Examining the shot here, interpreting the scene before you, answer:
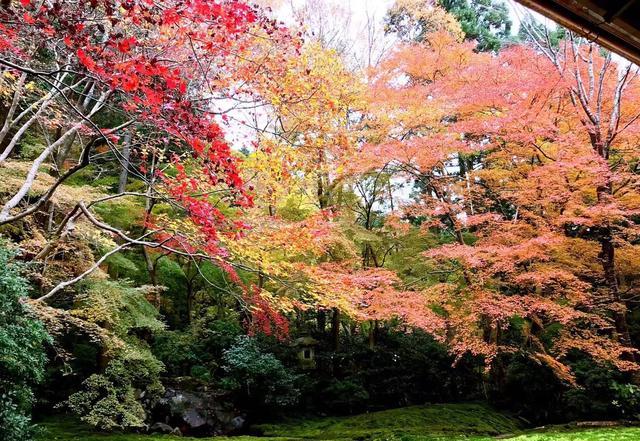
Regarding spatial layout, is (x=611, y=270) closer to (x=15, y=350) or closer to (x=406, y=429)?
(x=406, y=429)

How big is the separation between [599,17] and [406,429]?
854 centimetres

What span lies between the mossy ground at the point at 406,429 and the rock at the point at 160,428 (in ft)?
2.51

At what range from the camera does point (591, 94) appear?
915 cm

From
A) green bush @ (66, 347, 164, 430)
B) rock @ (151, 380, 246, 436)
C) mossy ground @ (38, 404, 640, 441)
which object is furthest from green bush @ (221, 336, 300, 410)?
green bush @ (66, 347, 164, 430)

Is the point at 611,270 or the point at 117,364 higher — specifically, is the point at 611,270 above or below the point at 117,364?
above

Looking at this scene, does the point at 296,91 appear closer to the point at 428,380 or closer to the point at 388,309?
the point at 388,309

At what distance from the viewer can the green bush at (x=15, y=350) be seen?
4.80 metres

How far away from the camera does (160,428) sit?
352 inches

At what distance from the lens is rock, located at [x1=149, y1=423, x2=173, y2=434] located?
888 cm

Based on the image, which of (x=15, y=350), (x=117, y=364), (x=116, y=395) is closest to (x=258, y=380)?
(x=116, y=395)

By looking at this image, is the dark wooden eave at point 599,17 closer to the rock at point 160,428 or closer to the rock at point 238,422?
the rock at point 160,428

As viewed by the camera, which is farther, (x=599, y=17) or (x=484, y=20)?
(x=484, y=20)

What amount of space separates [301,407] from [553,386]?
21.0ft

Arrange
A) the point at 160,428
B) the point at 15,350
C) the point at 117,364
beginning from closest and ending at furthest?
1. the point at 15,350
2. the point at 117,364
3. the point at 160,428
